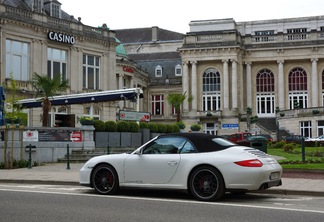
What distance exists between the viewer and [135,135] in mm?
32438

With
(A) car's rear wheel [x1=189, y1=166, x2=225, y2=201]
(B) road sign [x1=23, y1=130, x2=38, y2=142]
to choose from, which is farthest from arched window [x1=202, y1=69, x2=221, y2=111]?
(A) car's rear wheel [x1=189, y1=166, x2=225, y2=201]

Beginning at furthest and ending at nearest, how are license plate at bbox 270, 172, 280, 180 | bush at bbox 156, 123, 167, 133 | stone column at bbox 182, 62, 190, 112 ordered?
stone column at bbox 182, 62, 190, 112, bush at bbox 156, 123, 167, 133, license plate at bbox 270, 172, 280, 180

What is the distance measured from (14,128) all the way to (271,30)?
6677 cm

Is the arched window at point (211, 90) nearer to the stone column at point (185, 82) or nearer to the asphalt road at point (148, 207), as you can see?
the stone column at point (185, 82)

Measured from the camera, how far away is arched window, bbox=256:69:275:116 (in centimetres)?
7794

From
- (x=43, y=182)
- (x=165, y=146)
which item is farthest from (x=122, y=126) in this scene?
(x=165, y=146)

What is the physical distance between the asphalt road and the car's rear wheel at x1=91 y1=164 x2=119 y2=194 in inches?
10.2

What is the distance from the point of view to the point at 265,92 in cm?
7875

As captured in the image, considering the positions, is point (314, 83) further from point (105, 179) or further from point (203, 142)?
point (105, 179)

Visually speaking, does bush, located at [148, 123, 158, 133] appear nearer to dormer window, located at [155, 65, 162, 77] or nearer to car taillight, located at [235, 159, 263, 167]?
car taillight, located at [235, 159, 263, 167]

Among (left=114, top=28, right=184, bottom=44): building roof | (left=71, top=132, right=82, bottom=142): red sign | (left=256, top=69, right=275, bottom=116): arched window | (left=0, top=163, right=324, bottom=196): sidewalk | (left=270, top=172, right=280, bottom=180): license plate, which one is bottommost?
(left=0, top=163, right=324, bottom=196): sidewalk

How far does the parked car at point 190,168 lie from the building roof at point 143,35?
85.5 meters

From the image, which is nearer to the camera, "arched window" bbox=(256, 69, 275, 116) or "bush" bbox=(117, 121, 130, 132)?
"bush" bbox=(117, 121, 130, 132)

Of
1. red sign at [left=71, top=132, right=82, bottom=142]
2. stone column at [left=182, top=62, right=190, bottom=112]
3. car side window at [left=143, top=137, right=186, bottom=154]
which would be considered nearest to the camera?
car side window at [left=143, top=137, right=186, bottom=154]
